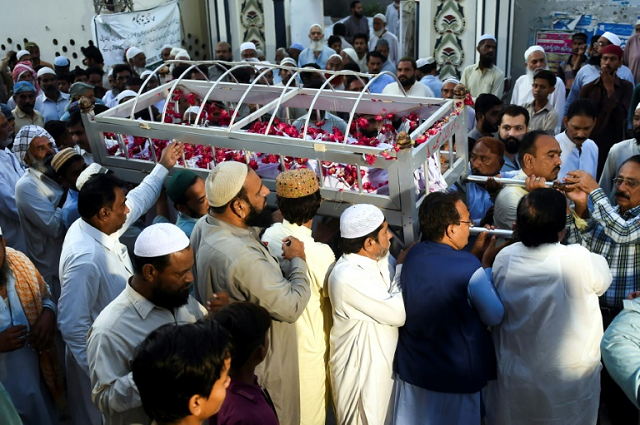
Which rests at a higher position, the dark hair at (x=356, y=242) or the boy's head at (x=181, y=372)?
the boy's head at (x=181, y=372)

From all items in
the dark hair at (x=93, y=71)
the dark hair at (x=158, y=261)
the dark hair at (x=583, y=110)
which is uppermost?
the dark hair at (x=158, y=261)

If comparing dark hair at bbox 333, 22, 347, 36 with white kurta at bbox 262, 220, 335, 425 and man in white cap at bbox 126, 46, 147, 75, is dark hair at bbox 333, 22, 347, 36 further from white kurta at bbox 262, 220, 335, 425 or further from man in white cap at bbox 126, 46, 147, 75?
white kurta at bbox 262, 220, 335, 425

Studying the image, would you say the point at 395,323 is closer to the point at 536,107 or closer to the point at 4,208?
the point at 4,208

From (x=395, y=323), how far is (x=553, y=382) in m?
0.80

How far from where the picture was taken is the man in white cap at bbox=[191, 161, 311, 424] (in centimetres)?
291

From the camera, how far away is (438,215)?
304cm

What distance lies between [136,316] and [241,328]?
0.47m

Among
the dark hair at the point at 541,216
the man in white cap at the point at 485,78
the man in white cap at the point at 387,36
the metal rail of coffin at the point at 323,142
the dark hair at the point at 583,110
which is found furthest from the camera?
the man in white cap at the point at 387,36

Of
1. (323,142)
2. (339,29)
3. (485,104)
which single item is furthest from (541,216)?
(339,29)

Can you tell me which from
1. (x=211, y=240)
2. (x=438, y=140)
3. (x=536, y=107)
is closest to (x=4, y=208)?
(x=211, y=240)

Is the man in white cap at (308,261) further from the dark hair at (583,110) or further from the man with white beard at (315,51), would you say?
the man with white beard at (315,51)

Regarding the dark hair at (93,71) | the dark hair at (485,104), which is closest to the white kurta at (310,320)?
the dark hair at (485,104)

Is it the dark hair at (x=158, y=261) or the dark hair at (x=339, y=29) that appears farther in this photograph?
the dark hair at (x=339, y=29)

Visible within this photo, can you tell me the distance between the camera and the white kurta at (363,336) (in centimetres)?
302
